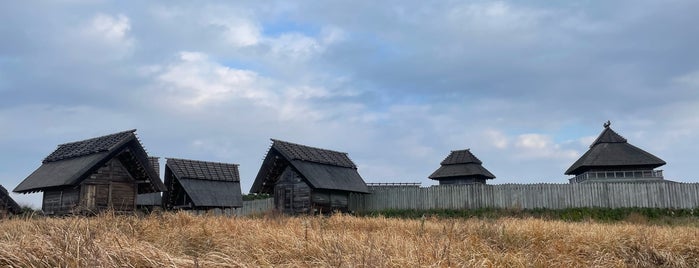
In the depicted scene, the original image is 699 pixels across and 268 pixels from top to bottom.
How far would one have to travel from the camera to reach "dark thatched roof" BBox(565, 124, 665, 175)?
33.9 meters

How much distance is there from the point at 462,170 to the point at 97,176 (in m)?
28.4

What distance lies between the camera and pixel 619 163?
33.8 m

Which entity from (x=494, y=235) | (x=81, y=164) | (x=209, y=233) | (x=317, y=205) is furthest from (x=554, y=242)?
(x=317, y=205)

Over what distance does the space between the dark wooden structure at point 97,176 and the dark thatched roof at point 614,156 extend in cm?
2485

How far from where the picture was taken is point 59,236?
20.2 feet

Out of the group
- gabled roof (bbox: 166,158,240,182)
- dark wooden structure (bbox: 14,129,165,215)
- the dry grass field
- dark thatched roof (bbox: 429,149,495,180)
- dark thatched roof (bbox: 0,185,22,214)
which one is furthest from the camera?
dark thatched roof (bbox: 429,149,495,180)

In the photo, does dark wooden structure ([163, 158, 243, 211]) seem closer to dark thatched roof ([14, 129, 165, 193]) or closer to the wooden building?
dark thatched roof ([14, 129, 165, 193])

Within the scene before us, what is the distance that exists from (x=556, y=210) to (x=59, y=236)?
1037 inches

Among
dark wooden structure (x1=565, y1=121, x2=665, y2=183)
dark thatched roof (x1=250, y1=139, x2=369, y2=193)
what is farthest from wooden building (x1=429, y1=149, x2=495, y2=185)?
dark thatched roof (x1=250, y1=139, x2=369, y2=193)

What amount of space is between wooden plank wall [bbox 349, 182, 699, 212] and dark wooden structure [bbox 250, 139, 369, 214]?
215 cm

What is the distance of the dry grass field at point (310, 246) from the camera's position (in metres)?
5.56

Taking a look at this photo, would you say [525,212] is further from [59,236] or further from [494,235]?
[59,236]

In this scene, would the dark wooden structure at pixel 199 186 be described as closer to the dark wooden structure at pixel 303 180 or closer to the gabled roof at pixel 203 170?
the gabled roof at pixel 203 170

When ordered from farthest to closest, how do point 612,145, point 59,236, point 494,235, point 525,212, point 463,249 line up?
point 612,145 → point 525,212 → point 494,235 → point 463,249 → point 59,236
